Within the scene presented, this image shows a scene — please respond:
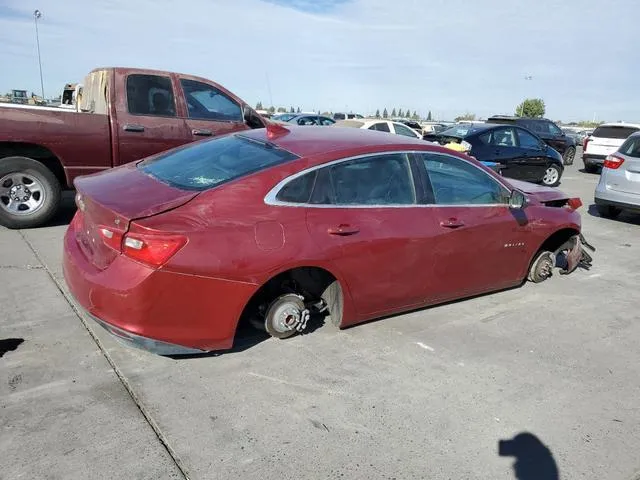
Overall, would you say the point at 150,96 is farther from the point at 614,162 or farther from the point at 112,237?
the point at 614,162

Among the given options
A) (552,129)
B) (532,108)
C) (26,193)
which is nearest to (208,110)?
(26,193)

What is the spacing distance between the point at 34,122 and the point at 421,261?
15.3 ft

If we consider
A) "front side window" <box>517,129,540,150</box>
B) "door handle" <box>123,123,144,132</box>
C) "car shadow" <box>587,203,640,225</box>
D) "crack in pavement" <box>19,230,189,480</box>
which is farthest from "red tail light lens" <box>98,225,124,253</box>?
"front side window" <box>517,129,540,150</box>

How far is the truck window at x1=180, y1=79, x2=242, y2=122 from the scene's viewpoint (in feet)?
23.2

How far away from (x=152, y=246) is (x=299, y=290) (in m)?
1.15

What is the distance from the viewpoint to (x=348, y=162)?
3820mm

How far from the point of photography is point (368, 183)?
3.92 meters

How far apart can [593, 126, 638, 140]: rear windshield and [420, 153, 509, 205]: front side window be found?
1413 cm

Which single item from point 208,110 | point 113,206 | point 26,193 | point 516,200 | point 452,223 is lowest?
point 26,193

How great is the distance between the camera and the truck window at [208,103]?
23.2 feet

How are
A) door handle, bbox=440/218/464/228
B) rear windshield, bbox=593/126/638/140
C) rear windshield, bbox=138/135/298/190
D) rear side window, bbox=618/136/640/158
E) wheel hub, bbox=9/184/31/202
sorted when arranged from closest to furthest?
rear windshield, bbox=138/135/298/190, door handle, bbox=440/218/464/228, wheel hub, bbox=9/184/31/202, rear side window, bbox=618/136/640/158, rear windshield, bbox=593/126/638/140

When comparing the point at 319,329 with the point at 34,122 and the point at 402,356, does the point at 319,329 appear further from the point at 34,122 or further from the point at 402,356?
the point at 34,122

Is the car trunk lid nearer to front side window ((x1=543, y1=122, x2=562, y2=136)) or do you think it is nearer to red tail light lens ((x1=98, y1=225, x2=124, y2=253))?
red tail light lens ((x1=98, y1=225, x2=124, y2=253))

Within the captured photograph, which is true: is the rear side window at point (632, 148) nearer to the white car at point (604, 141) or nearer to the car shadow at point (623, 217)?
the car shadow at point (623, 217)
